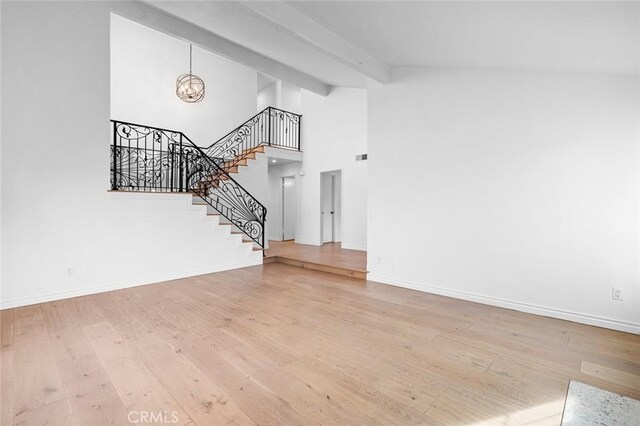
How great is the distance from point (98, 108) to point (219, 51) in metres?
2.42

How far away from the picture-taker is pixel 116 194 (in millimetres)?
4391

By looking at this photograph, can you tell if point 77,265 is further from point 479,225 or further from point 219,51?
point 479,225

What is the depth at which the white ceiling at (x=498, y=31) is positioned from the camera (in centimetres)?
211

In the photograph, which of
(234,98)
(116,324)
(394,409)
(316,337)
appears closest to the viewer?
(394,409)

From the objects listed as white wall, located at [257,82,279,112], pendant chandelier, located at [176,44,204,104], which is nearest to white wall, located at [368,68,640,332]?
pendant chandelier, located at [176,44,204,104]

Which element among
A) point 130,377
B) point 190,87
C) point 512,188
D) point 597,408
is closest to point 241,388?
point 130,377

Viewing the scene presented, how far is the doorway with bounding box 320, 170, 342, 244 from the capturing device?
8445 mm

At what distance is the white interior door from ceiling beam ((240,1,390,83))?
4.37 metres

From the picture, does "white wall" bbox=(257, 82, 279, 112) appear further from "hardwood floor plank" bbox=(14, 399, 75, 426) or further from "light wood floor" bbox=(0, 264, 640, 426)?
"hardwood floor plank" bbox=(14, 399, 75, 426)

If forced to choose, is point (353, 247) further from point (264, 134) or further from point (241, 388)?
point (241, 388)

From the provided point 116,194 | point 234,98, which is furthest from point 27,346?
point 234,98

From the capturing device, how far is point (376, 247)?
191 inches

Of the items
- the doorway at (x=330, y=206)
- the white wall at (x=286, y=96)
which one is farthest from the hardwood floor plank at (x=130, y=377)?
the white wall at (x=286, y=96)

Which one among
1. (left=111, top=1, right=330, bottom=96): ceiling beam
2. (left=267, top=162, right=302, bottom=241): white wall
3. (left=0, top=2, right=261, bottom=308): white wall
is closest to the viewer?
(left=0, top=2, right=261, bottom=308): white wall
